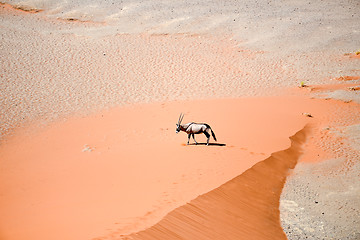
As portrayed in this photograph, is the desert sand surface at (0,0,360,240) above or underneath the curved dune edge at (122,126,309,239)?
above

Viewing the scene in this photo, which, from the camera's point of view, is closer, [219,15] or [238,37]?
[238,37]

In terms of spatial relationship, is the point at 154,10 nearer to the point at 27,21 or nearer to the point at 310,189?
the point at 27,21

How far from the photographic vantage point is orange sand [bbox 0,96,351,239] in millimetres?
7801

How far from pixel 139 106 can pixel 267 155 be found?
809cm

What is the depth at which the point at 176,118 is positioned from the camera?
50.1 feet

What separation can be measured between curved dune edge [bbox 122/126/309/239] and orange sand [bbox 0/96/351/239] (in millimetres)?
133

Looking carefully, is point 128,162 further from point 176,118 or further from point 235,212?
point 176,118

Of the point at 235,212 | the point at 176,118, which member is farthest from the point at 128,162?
the point at 176,118

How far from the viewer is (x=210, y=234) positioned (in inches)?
275

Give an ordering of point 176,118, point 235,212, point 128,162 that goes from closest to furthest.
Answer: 1. point 235,212
2. point 128,162
3. point 176,118

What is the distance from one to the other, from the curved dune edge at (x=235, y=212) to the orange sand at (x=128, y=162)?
0.13m

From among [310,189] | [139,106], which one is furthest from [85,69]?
[310,189]

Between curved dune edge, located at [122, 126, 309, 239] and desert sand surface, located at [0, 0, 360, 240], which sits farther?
desert sand surface, located at [0, 0, 360, 240]

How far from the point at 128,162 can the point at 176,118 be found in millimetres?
4536
